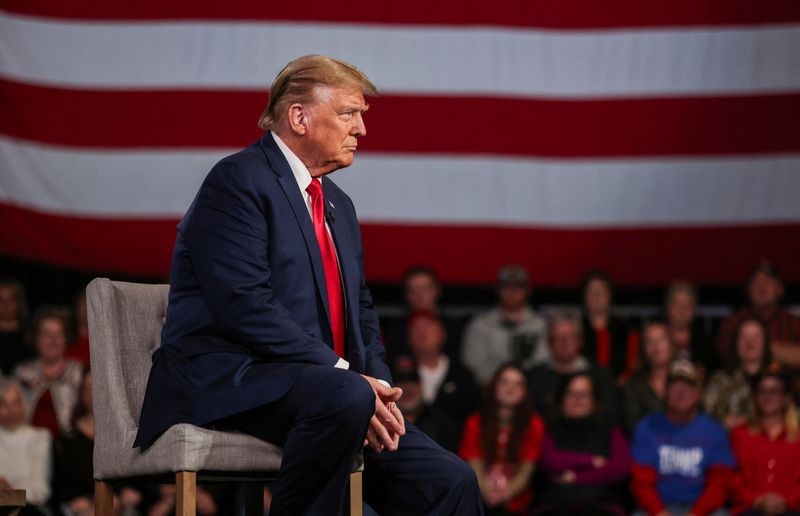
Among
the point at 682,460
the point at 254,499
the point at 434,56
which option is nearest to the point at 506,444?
the point at 682,460

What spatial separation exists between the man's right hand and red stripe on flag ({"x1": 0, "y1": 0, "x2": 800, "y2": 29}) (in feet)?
13.1

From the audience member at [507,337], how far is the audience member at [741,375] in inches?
32.8

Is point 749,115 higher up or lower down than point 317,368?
higher up

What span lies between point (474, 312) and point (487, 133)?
982mm

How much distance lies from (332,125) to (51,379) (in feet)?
11.4

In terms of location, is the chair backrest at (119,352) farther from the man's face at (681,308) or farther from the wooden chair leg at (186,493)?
the man's face at (681,308)

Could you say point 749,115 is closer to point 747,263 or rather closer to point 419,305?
point 747,263

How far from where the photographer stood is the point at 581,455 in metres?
5.77

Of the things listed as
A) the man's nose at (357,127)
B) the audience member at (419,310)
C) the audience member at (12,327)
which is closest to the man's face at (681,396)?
the audience member at (419,310)

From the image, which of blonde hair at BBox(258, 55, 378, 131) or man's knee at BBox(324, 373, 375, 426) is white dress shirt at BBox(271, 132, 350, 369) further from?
man's knee at BBox(324, 373, 375, 426)

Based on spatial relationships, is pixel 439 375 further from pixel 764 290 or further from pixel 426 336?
pixel 764 290

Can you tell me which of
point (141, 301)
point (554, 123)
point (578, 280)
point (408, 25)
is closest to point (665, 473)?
point (578, 280)

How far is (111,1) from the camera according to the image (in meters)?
6.47

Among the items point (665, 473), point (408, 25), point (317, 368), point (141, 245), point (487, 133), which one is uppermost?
point (408, 25)
